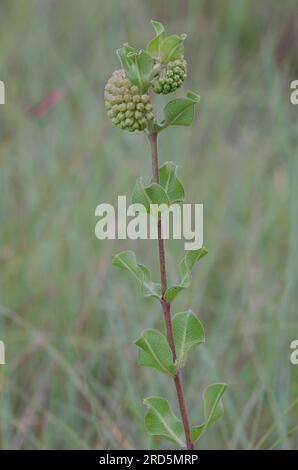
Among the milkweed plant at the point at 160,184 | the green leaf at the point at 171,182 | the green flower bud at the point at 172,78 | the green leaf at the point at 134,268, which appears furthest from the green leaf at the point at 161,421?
the green flower bud at the point at 172,78

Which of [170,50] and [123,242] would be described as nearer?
[170,50]

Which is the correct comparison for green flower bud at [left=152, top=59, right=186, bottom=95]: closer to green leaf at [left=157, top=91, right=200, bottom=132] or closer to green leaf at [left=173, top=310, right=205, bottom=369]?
green leaf at [left=157, top=91, right=200, bottom=132]

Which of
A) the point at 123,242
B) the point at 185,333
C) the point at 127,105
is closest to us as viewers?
the point at 127,105

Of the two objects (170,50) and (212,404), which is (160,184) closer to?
(170,50)

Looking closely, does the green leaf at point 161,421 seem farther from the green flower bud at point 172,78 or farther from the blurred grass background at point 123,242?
the green flower bud at point 172,78

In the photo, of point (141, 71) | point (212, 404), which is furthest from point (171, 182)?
point (212, 404)
